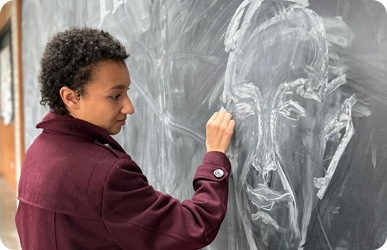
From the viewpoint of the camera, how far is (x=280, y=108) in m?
0.90

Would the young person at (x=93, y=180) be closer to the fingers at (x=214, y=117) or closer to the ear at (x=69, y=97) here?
the ear at (x=69, y=97)

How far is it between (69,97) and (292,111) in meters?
0.58

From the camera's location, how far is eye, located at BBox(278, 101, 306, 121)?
844 mm

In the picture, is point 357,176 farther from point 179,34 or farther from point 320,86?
point 179,34

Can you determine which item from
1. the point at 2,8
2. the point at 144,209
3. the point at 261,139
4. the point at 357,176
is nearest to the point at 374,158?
the point at 357,176

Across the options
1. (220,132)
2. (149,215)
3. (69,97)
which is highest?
(69,97)

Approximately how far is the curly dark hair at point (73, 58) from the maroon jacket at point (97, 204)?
9 cm

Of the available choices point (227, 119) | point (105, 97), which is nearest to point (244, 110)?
point (227, 119)

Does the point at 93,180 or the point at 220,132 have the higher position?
the point at 220,132

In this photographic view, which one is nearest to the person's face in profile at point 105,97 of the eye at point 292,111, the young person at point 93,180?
the young person at point 93,180

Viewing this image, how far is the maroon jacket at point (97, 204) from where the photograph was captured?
2.68ft

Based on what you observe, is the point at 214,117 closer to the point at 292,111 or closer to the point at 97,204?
the point at 292,111

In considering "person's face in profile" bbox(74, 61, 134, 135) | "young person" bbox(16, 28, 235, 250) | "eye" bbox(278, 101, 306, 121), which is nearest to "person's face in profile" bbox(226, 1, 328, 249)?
"eye" bbox(278, 101, 306, 121)

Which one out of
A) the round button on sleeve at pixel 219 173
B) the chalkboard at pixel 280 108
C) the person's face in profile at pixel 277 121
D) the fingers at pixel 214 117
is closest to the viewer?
the chalkboard at pixel 280 108
